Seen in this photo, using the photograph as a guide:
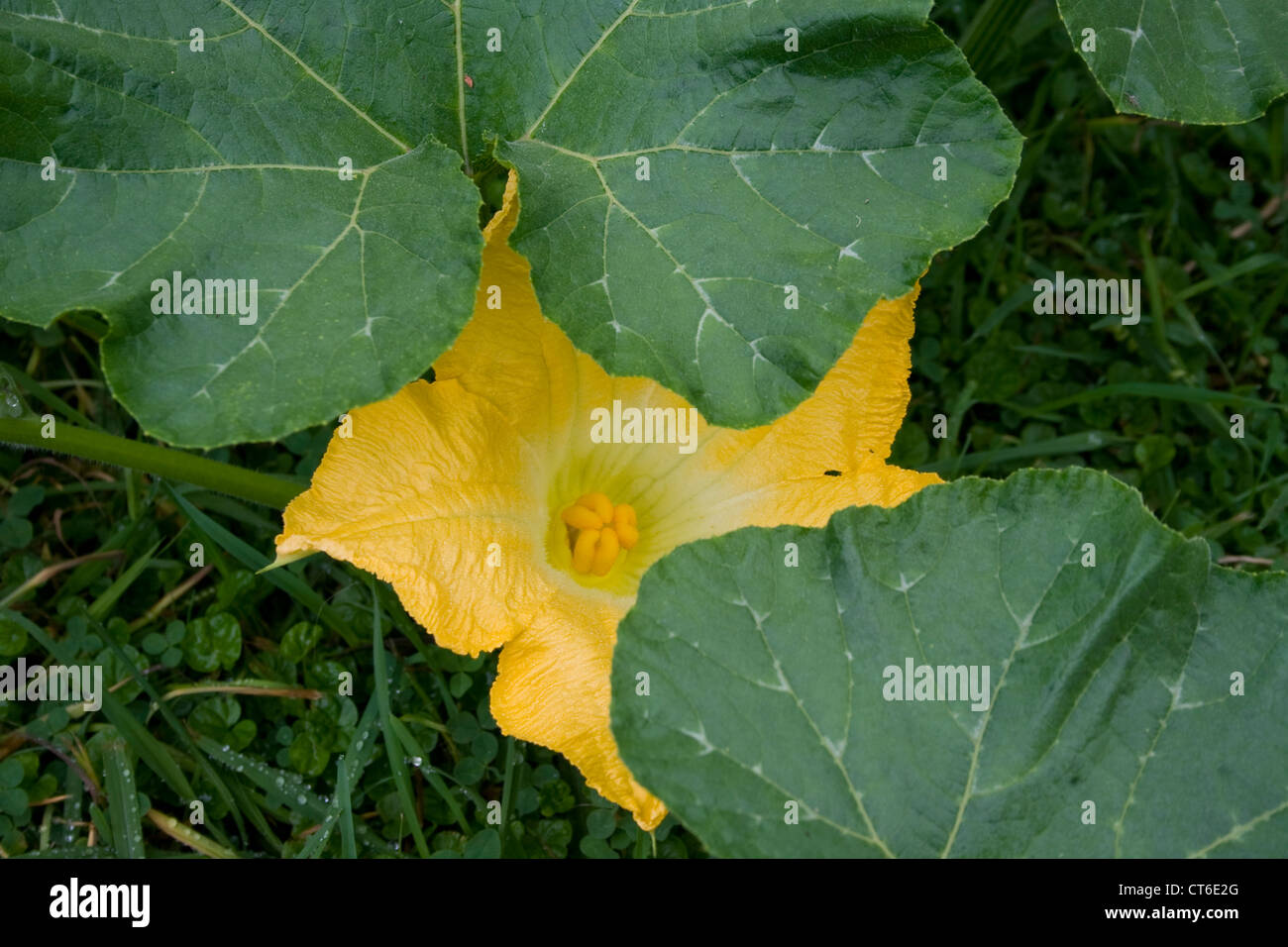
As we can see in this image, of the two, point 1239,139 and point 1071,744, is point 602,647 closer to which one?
point 1071,744

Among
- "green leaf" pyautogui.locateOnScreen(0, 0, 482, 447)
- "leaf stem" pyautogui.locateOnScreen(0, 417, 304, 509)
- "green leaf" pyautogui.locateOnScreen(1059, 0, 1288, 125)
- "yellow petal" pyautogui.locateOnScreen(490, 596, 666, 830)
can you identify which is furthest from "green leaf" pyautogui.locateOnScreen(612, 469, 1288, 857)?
"leaf stem" pyautogui.locateOnScreen(0, 417, 304, 509)

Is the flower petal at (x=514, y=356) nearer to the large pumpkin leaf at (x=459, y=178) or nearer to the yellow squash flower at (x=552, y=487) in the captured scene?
the yellow squash flower at (x=552, y=487)

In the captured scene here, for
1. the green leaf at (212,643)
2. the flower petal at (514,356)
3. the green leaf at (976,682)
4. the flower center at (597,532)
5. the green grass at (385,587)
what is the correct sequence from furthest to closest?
1. the green leaf at (212,643)
2. the green grass at (385,587)
3. the flower center at (597,532)
4. the flower petal at (514,356)
5. the green leaf at (976,682)

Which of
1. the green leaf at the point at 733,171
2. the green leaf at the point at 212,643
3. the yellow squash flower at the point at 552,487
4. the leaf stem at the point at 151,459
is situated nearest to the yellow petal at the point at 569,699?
the yellow squash flower at the point at 552,487

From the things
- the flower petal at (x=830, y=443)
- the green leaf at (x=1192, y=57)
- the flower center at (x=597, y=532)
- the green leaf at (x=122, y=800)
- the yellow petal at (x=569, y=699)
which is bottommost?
the green leaf at (x=122, y=800)

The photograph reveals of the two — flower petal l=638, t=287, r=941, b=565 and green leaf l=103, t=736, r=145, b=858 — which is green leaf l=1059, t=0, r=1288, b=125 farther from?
green leaf l=103, t=736, r=145, b=858

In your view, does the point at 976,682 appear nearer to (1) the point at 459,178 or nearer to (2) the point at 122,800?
(1) the point at 459,178
